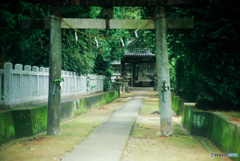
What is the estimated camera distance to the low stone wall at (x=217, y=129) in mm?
5695

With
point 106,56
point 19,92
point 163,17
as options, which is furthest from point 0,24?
point 106,56

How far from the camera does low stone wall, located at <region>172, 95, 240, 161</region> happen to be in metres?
5.69

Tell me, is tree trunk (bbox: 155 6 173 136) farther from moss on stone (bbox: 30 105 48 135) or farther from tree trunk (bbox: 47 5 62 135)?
moss on stone (bbox: 30 105 48 135)

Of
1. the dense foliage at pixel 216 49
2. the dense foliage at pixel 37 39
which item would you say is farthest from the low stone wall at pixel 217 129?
the dense foliage at pixel 37 39

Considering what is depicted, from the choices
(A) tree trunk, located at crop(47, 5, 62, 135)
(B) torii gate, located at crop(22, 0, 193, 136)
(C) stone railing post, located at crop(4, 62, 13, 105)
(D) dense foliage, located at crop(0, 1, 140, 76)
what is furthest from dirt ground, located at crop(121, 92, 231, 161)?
(C) stone railing post, located at crop(4, 62, 13, 105)

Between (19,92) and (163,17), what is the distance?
522 centimetres

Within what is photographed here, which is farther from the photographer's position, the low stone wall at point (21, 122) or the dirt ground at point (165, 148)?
the low stone wall at point (21, 122)

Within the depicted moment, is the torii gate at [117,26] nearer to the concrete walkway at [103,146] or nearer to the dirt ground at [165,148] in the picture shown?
the dirt ground at [165,148]

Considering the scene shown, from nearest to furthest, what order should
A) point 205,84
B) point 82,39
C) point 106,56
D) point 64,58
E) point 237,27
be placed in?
1. point 237,27
2. point 205,84
3. point 64,58
4. point 82,39
5. point 106,56

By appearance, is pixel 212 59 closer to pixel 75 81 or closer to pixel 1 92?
pixel 1 92

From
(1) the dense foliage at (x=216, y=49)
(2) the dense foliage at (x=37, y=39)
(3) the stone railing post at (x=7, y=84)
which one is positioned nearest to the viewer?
(1) the dense foliage at (x=216, y=49)

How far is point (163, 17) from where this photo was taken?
8.51 meters

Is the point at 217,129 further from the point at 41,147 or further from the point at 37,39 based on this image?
the point at 37,39

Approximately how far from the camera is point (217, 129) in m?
7.16
